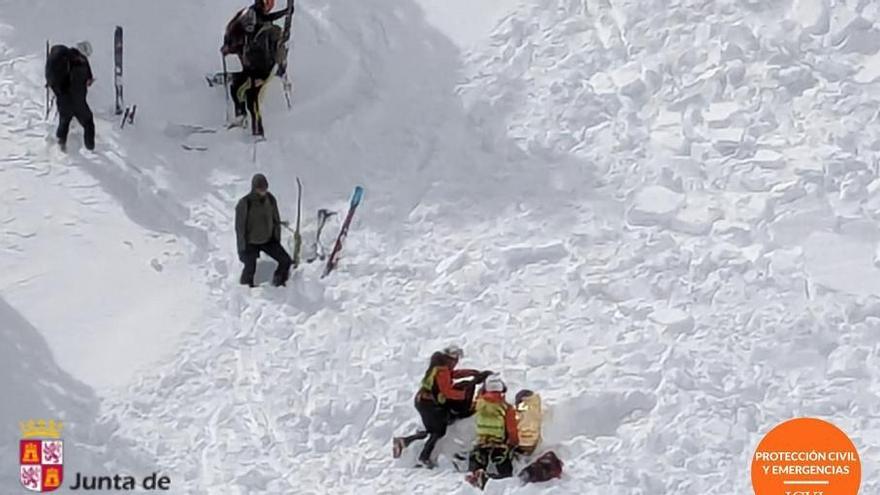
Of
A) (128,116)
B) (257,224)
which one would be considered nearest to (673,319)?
(257,224)

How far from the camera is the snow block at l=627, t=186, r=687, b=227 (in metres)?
16.6

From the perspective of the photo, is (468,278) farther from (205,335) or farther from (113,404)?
(113,404)

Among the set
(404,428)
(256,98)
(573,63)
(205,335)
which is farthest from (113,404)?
(573,63)

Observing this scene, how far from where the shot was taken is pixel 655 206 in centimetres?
1675

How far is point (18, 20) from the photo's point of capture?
21266 millimetres

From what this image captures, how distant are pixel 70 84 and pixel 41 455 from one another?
527cm

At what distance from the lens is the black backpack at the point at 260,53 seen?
18.9m

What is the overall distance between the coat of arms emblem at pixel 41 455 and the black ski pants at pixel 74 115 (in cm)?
470

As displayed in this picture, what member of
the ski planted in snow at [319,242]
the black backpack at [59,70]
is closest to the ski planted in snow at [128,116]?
the black backpack at [59,70]

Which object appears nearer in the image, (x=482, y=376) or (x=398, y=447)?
(x=398, y=447)

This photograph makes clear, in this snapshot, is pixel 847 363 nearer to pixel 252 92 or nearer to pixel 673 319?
pixel 673 319

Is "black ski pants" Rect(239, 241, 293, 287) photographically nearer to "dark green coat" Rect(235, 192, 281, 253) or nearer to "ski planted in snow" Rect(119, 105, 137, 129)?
"dark green coat" Rect(235, 192, 281, 253)

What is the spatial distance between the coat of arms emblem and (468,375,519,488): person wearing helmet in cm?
331

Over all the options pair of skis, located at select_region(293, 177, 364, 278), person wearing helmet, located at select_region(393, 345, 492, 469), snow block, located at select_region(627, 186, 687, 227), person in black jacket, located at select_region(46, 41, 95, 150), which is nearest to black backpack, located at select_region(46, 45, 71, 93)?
person in black jacket, located at select_region(46, 41, 95, 150)
